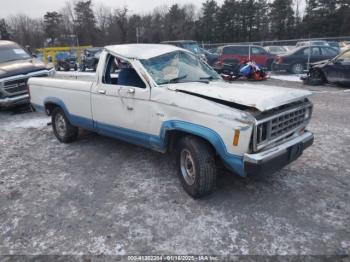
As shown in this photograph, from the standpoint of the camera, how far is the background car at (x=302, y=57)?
637 inches

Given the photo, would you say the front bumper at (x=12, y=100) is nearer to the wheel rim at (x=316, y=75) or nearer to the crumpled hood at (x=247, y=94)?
the crumpled hood at (x=247, y=94)

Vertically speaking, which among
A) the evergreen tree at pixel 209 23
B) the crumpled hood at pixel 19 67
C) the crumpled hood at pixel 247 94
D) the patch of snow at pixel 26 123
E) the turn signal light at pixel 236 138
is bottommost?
the patch of snow at pixel 26 123

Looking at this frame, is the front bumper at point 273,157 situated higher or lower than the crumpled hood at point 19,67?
lower

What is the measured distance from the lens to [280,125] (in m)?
3.49

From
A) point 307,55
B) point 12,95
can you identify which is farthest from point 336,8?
point 12,95

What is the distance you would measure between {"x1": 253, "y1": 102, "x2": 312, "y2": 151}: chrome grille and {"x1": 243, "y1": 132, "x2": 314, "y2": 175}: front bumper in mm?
99

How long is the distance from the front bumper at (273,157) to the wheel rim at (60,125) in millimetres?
4007

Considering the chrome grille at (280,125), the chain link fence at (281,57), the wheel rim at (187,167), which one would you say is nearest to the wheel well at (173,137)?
the wheel rim at (187,167)

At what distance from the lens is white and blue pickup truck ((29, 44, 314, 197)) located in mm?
3199

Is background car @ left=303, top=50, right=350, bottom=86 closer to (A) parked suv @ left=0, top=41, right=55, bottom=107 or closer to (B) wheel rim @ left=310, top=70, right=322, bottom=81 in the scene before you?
(B) wheel rim @ left=310, top=70, right=322, bottom=81

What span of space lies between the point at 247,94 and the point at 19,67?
780 cm

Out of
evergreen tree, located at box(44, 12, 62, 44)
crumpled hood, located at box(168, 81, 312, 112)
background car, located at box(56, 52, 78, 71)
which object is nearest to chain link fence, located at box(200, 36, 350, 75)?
crumpled hood, located at box(168, 81, 312, 112)

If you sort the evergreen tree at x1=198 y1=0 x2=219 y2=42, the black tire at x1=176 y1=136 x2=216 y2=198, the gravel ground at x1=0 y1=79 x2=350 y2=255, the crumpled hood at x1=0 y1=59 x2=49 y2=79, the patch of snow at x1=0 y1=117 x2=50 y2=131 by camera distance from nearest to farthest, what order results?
the gravel ground at x1=0 y1=79 x2=350 y2=255, the black tire at x1=176 y1=136 x2=216 y2=198, the patch of snow at x1=0 y1=117 x2=50 y2=131, the crumpled hood at x1=0 y1=59 x2=49 y2=79, the evergreen tree at x1=198 y1=0 x2=219 y2=42

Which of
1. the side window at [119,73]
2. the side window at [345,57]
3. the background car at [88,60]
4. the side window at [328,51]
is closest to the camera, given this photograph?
the side window at [119,73]
